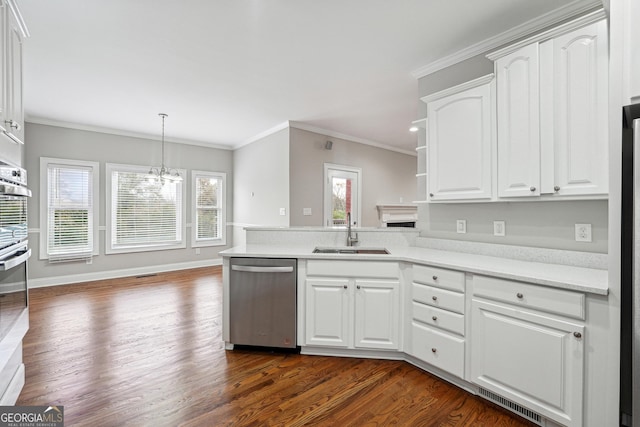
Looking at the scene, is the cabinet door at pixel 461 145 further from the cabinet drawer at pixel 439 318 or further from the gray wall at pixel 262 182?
the gray wall at pixel 262 182

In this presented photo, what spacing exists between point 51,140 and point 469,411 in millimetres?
6531

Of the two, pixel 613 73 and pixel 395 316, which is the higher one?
pixel 613 73

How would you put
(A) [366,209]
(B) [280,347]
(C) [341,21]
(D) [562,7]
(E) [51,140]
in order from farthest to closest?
(A) [366,209]
(E) [51,140]
(B) [280,347]
(C) [341,21]
(D) [562,7]

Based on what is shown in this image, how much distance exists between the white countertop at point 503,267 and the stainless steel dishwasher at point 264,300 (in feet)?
0.35

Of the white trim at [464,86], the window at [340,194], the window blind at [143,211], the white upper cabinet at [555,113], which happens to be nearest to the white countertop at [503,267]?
the white upper cabinet at [555,113]

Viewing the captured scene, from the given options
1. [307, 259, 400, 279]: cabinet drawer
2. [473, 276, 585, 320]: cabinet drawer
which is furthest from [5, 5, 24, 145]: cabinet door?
[473, 276, 585, 320]: cabinet drawer

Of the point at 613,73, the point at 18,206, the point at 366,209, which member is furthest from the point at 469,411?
the point at 366,209

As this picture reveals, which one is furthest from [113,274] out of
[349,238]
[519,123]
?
[519,123]

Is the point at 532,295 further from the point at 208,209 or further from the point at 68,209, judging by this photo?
the point at 68,209

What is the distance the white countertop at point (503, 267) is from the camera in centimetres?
155

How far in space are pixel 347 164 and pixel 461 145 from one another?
343cm

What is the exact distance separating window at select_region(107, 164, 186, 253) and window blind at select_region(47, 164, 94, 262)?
Result: 0.98ft

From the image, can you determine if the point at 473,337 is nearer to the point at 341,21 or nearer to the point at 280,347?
the point at 280,347

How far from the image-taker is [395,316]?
7.72ft
